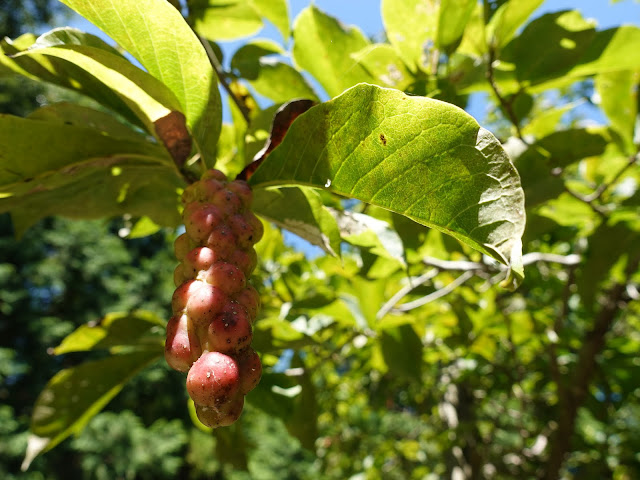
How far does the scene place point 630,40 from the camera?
3.03 feet

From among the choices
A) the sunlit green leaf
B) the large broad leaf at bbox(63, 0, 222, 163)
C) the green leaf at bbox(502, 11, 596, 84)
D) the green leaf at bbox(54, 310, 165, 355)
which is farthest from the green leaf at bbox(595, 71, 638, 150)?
the green leaf at bbox(54, 310, 165, 355)

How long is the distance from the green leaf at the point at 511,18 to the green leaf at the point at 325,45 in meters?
0.25

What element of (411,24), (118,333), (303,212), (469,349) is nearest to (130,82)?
(303,212)

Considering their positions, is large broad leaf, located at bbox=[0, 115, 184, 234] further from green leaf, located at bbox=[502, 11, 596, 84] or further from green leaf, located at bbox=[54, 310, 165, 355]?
green leaf, located at bbox=[502, 11, 596, 84]

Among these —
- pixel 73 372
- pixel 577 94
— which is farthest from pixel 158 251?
pixel 73 372

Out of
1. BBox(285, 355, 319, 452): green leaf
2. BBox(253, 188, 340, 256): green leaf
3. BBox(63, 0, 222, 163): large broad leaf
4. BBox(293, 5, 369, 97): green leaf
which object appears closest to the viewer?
BBox(63, 0, 222, 163): large broad leaf

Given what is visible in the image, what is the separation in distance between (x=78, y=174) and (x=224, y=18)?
0.54 meters

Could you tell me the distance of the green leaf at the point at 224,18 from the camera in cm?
101

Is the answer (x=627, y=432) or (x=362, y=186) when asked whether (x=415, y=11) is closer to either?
(x=362, y=186)

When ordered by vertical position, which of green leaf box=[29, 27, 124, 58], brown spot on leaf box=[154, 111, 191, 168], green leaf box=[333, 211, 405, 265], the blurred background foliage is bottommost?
the blurred background foliage

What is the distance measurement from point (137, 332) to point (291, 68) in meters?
0.64

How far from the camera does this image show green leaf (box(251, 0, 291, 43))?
1011 millimetres

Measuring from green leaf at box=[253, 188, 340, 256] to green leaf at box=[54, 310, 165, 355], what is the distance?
1.51 ft

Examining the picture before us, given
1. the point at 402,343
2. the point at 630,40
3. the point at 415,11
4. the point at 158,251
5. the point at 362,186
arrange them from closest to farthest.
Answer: the point at 362,186, the point at 415,11, the point at 630,40, the point at 402,343, the point at 158,251
